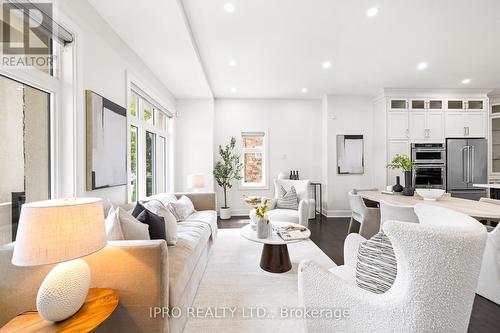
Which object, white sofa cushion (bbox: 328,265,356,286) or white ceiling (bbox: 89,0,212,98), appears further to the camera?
white ceiling (bbox: 89,0,212,98)

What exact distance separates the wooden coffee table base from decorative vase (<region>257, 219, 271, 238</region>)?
21 centimetres

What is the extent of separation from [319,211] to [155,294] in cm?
493

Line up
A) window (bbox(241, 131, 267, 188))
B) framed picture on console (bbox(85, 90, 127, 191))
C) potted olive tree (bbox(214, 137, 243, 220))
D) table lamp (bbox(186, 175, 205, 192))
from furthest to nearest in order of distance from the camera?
window (bbox(241, 131, 267, 188)), potted olive tree (bbox(214, 137, 243, 220)), table lamp (bbox(186, 175, 205, 192)), framed picture on console (bbox(85, 90, 127, 191))

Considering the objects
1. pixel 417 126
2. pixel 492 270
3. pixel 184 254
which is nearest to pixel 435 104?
pixel 417 126

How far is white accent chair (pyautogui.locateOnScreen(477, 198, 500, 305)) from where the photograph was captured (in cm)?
198

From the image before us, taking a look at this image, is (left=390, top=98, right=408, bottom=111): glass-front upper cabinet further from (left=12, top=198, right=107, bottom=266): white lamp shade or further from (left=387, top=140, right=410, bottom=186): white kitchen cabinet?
(left=12, top=198, right=107, bottom=266): white lamp shade

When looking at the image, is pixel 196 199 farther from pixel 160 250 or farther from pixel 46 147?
pixel 160 250

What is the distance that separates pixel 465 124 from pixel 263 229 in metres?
5.67

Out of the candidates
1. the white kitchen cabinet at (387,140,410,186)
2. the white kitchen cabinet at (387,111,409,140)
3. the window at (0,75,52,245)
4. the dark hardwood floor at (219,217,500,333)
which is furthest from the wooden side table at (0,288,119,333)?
the white kitchen cabinet at (387,111,409,140)

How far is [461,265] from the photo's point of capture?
34.4 inches

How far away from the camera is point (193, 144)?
201 inches

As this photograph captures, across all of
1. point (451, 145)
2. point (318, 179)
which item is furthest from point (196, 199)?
point (451, 145)

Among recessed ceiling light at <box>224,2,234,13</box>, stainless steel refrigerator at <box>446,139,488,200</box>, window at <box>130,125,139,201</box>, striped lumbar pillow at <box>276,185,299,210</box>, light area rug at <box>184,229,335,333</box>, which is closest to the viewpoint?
light area rug at <box>184,229,335,333</box>

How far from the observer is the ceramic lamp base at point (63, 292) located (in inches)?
40.1
